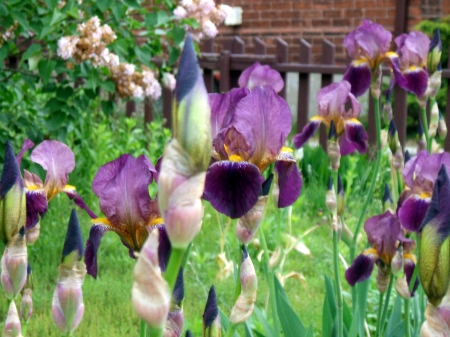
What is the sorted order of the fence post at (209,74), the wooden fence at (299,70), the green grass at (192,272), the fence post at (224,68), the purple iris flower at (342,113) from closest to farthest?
1. the purple iris flower at (342,113)
2. the green grass at (192,272)
3. the wooden fence at (299,70)
4. the fence post at (224,68)
5. the fence post at (209,74)

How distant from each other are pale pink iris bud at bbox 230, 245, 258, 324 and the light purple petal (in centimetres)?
53

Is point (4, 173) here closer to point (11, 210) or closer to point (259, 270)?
point (11, 210)

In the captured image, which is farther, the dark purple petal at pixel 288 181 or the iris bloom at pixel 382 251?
the iris bloom at pixel 382 251

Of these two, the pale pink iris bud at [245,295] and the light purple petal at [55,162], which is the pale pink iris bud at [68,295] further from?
the light purple petal at [55,162]

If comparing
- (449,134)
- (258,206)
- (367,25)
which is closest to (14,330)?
(258,206)

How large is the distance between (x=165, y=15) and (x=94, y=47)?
38 centimetres

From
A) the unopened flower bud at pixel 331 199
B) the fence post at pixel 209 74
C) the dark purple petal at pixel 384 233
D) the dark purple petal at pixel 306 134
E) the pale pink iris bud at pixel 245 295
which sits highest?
the pale pink iris bud at pixel 245 295

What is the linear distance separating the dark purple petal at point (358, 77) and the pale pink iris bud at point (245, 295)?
1.33m

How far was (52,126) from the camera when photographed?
10.4 feet

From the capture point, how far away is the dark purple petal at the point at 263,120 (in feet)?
3.31

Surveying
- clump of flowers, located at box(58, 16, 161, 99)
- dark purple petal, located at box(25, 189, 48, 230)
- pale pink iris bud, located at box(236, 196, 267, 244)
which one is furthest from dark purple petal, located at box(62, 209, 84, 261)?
clump of flowers, located at box(58, 16, 161, 99)

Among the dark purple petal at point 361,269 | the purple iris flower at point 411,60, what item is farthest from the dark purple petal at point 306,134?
the dark purple petal at point 361,269

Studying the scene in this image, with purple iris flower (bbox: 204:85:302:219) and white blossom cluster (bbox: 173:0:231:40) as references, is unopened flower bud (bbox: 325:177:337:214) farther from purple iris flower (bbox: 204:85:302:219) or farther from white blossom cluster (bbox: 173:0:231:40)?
white blossom cluster (bbox: 173:0:231:40)

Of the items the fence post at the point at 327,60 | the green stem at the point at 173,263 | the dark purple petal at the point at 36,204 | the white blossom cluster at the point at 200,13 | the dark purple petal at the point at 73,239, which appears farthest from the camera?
the fence post at the point at 327,60
